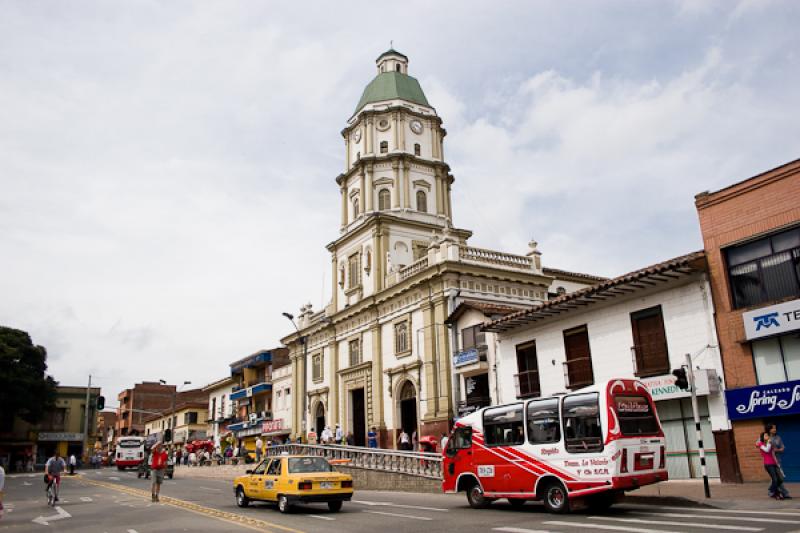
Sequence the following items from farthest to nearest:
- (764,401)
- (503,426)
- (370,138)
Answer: (370,138), (764,401), (503,426)

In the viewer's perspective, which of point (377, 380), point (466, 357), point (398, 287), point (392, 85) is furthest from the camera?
point (392, 85)

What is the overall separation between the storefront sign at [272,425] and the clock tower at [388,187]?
43.7ft

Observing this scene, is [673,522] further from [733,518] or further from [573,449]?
[573,449]

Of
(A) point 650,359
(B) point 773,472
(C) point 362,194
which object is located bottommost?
(B) point 773,472

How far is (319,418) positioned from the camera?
47406mm

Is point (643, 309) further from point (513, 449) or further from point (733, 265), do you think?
point (513, 449)

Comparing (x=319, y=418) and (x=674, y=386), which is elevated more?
(x=319, y=418)

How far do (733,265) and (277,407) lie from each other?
141 ft

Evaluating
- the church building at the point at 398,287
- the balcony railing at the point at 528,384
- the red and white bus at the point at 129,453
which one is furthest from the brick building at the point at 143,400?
the balcony railing at the point at 528,384

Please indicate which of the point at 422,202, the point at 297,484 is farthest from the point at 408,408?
the point at 297,484

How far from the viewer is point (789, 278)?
18781mm

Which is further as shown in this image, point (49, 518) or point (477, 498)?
point (49, 518)

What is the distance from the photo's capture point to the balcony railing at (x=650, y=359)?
861 inches

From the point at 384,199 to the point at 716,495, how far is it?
3101 cm
